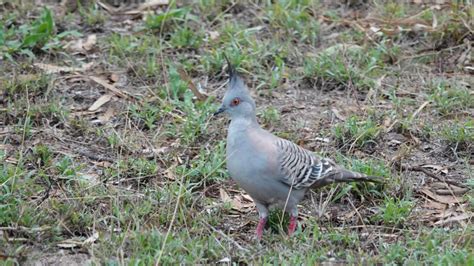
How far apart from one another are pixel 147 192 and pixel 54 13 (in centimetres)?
338

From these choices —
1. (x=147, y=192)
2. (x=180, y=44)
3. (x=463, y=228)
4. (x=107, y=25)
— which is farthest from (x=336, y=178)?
A: (x=107, y=25)

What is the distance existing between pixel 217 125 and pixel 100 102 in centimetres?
105

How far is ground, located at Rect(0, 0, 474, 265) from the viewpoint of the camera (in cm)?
562

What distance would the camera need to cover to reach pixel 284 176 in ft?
18.9

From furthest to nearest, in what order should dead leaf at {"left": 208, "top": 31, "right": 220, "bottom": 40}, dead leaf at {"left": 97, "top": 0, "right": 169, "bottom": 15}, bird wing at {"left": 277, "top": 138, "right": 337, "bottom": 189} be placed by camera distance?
dead leaf at {"left": 97, "top": 0, "right": 169, "bottom": 15}
dead leaf at {"left": 208, "top": 31, "right": 220, "bottom": 40}
bird wing at {"left": 277, "top": 138, "right": 337, "bottom": 189}

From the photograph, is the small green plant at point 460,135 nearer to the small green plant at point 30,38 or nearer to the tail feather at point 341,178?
the tail feather at point 341,178

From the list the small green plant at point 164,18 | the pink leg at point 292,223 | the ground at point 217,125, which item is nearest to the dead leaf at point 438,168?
the ground at point 217,125

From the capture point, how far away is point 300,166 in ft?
19.3

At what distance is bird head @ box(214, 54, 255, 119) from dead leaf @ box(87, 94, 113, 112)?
187cm

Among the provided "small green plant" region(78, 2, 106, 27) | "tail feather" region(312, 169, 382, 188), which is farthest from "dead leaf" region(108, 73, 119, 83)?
"tail feather" region(312, 169, 382, 188)

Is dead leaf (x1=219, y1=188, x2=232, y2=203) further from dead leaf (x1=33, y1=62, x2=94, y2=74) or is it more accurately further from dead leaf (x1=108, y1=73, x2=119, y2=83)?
dead leaf (x1=33, y1=62, x2=94, y2=74)

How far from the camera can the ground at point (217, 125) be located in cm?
562

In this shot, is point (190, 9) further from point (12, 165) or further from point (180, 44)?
point (12, 165)

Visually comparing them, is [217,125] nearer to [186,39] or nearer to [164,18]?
[186,39]
